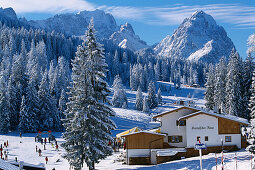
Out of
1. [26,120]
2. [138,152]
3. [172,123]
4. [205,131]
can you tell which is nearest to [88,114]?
[138,152]

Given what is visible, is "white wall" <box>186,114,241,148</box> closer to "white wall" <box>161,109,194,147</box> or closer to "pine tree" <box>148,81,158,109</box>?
"white wall" <box>161,109,194,147</box>

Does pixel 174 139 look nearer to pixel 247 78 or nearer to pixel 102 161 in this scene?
pixel 102 161

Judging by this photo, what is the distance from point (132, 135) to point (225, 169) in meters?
13.2

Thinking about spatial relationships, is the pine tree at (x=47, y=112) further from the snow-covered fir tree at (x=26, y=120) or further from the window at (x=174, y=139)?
the window at (x=174, y=139)

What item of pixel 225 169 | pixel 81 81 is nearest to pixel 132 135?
pixel 81 81

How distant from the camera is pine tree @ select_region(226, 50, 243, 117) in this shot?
189 feet

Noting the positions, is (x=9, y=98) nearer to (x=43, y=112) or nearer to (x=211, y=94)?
(x=43, y=112)

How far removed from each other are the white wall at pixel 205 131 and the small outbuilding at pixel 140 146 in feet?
12.9

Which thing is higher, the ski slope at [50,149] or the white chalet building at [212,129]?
the white chalet building at [212,129]

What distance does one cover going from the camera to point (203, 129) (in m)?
35.8

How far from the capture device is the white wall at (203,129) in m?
35.6

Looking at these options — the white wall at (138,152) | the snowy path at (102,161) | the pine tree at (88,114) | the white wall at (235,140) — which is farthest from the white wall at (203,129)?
the pine tree at (88,114)

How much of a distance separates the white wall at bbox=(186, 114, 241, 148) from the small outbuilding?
12.9 feet

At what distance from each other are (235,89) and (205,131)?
2606 cm
